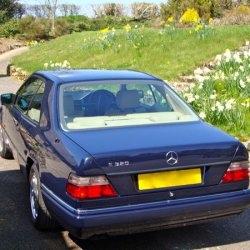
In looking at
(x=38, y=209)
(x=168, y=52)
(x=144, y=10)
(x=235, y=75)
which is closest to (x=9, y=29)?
(x=144, y=10)

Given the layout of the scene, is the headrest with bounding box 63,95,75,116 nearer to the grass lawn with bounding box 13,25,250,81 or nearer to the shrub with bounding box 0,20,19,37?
the grass lawn with bounding box 13,25,250,81

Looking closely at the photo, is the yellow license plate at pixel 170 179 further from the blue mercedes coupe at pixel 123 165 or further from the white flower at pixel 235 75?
the white flower at pixel 235 75

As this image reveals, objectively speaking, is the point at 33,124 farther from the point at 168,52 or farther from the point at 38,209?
the point at 168,52

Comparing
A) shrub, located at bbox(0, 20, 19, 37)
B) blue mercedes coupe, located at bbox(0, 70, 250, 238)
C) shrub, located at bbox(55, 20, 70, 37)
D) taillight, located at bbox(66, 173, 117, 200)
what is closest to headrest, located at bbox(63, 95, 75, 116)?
blue mercedes coupe, located at bbox(0, 70, 250, 238)

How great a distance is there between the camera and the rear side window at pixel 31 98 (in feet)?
15.0

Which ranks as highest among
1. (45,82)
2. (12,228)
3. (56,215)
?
(45,82)

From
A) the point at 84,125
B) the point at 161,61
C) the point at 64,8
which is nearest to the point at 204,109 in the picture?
the point at 84,125

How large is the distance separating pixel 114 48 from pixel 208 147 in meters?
13.3

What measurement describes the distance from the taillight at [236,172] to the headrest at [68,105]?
148cm

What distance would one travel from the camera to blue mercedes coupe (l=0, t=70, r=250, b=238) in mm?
3279

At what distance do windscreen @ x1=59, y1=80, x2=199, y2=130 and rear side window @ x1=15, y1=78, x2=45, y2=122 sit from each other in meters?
0.40

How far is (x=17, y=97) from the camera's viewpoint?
5680 millimetres

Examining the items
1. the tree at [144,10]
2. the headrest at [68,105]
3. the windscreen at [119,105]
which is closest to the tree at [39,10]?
the tree at [144,10]

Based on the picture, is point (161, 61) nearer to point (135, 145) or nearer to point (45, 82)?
point (45, 82)
